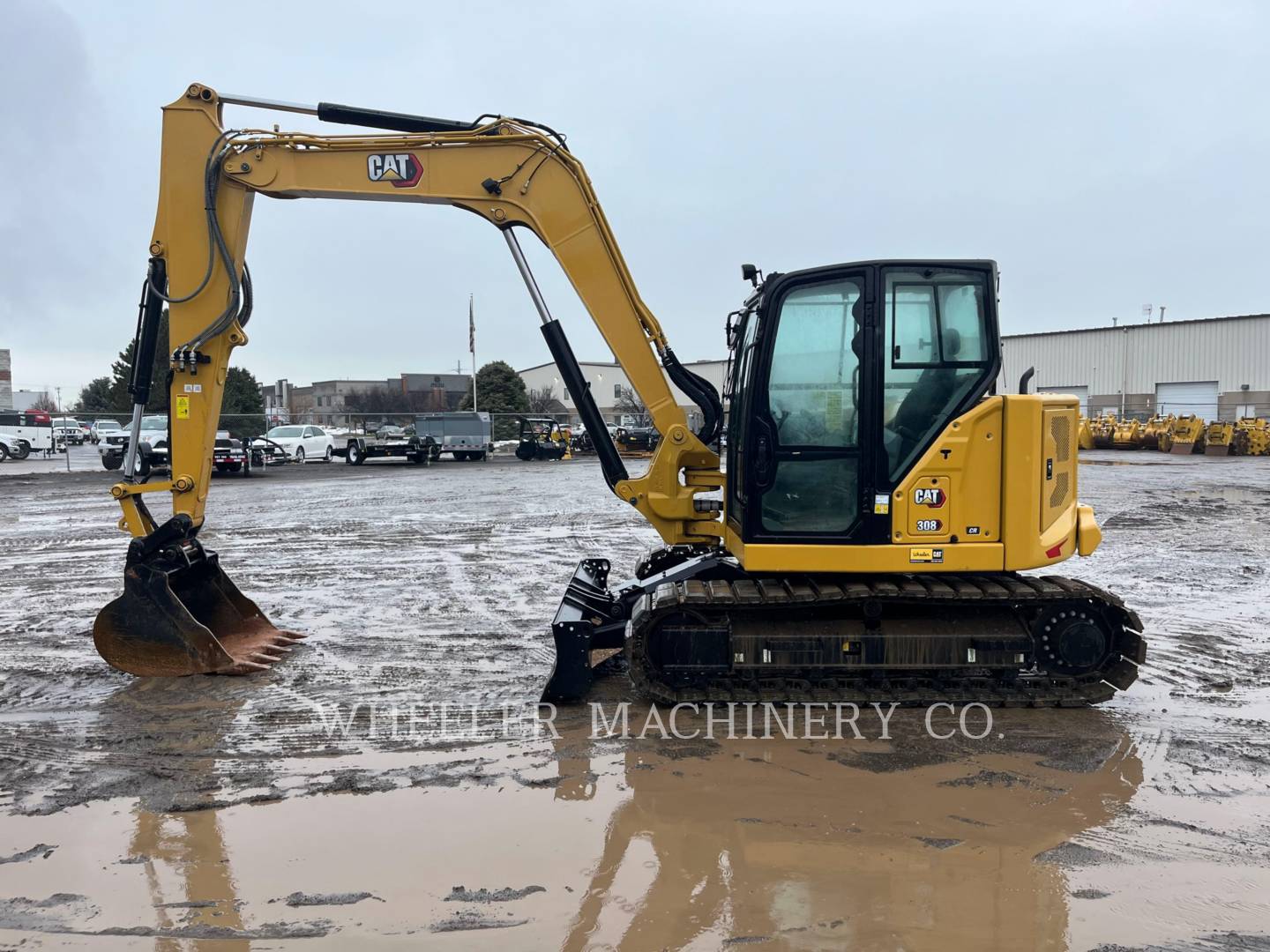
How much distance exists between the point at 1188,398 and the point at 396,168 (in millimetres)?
55042

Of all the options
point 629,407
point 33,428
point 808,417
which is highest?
point 629,407

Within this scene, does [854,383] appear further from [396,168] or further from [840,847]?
[396,168]

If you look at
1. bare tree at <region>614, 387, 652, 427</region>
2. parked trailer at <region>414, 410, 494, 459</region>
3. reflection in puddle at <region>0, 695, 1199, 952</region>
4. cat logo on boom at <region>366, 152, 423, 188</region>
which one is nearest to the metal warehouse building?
bare tree at <region>614, 387, 652, 427</region>

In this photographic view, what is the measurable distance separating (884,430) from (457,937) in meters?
3.76

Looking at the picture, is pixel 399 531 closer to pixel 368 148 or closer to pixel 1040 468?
pixel 368 148

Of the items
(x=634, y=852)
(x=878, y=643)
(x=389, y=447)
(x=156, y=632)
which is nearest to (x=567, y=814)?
(x=634, y=852)

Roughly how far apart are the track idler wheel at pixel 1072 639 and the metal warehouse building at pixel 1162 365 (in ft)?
150

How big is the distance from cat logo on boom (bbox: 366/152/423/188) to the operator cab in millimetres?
2730

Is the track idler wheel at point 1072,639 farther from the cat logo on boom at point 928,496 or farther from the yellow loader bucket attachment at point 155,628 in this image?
the yellow loader bucket attachment at point 155,628

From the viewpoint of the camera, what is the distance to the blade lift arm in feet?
22.0

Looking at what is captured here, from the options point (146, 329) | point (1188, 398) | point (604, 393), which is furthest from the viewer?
point (604, 393)

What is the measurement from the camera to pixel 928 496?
580cm

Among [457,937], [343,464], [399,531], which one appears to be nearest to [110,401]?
[343,464]

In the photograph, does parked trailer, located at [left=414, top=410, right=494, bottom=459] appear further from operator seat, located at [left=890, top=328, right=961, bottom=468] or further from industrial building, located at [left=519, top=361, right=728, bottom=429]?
operator seat, located at [left=890, top=328, right=961, bottom=468]
